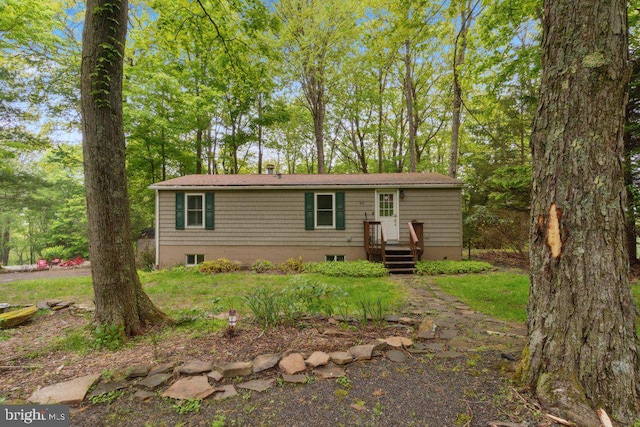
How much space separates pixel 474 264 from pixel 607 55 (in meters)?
6.99

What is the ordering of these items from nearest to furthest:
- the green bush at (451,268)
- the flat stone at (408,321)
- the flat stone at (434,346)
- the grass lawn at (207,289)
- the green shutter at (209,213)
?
the flat stone at (434,346), the flat stone at (408,321), the grass lawn at (207,289), the green bush at (451,268), the green shutter at (209,213)

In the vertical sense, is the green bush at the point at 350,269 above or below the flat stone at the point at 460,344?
below

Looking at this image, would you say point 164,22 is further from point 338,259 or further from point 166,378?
point 338,259

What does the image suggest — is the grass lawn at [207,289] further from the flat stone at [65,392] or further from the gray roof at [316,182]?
the gray roof at [316,182]

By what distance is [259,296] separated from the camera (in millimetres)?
3461

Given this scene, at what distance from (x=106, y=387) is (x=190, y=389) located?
62 centimetres

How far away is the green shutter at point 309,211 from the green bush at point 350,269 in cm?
163

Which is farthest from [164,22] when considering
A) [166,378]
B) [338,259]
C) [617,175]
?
[338,259]

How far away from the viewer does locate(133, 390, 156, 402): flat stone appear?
189 centimetres

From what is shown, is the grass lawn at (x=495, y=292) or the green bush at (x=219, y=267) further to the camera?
the green bush at (x=219, y=267)

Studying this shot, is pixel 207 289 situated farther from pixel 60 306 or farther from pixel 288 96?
pixel 288 96

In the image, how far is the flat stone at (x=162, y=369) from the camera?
218 centimetres

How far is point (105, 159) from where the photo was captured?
9.49 ft

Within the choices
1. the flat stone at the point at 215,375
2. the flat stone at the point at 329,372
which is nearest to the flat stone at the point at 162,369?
the flat stone at the point at 215,375
